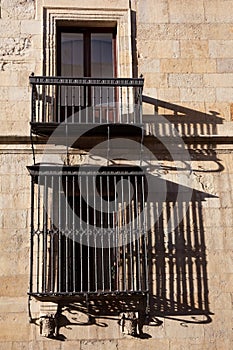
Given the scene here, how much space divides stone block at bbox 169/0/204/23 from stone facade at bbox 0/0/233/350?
1cm

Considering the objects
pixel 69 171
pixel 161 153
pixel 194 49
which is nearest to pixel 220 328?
pixel 161 153

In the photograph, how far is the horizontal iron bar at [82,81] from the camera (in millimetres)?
6754

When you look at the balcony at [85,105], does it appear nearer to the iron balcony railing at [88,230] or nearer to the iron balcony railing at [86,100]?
the iron balcony railing at [86,100]

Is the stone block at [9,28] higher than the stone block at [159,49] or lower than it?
higher

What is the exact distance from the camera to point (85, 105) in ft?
23.9

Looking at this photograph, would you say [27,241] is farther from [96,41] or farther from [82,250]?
[96,41]

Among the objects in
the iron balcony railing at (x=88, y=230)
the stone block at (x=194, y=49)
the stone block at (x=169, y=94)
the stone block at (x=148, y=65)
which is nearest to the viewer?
the iron balcony railing at (x=88, y=230)

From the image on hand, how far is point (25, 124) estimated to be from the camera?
277 inches

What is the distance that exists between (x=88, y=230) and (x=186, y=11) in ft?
11.1

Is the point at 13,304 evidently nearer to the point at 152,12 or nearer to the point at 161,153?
the point at 161,153

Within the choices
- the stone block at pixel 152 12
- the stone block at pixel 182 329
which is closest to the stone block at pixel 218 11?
the stone block at pixel 152 12

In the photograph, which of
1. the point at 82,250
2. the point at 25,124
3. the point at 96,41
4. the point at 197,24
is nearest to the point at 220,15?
the point at 197,24

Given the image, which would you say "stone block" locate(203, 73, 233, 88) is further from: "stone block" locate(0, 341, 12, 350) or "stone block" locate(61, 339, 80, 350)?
"stone block" locate(0, 341, 12, 350)

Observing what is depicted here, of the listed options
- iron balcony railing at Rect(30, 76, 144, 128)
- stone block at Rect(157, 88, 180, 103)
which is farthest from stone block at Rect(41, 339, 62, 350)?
stone block at Rect(157, 88, 180, 103)
